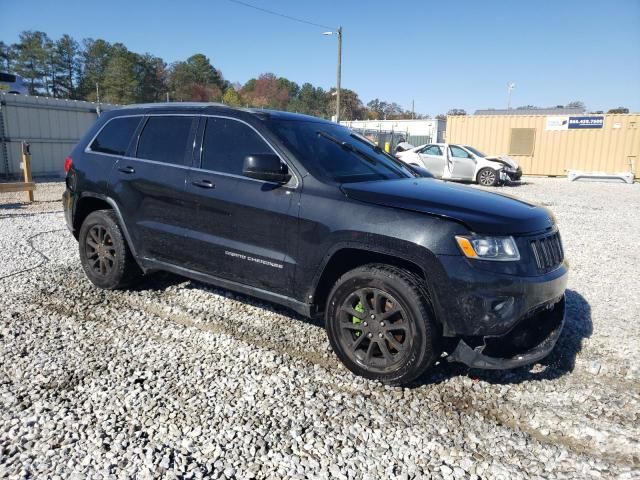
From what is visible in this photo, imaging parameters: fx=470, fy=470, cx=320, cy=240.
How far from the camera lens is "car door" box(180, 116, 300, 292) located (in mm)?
3453

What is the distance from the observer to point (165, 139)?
427cm

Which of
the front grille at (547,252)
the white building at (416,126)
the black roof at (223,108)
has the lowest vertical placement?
the front grille at (547,252)

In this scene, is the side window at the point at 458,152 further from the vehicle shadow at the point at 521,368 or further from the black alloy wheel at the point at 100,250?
the black alloy wheel at the point at 100,250

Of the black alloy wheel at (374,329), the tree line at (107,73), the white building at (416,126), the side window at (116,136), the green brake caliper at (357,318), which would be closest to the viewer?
the black alloy wheel at (374,329)

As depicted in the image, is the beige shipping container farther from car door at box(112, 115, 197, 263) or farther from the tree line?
the tree line

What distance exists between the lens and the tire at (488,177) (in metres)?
17.3

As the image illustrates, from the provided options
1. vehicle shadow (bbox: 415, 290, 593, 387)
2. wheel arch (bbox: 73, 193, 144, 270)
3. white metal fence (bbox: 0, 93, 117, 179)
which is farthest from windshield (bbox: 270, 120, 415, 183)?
white metal fence (bbox: 0, 93, 117, 179)

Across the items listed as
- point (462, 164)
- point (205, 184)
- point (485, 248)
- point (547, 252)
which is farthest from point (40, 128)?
point (547, 252)

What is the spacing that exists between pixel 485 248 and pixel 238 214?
6.01ft

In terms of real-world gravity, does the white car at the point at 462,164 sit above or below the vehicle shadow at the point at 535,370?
above

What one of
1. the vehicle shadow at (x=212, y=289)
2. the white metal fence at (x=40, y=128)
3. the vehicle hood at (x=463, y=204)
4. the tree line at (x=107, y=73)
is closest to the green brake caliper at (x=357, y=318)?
the vehicle hood at (x=463, y=204)

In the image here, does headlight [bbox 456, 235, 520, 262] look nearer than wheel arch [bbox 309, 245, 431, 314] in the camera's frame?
Yes

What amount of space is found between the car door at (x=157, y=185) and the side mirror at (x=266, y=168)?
34.6 inches

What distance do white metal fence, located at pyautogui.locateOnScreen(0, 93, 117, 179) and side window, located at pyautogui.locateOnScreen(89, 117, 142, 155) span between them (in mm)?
12951
